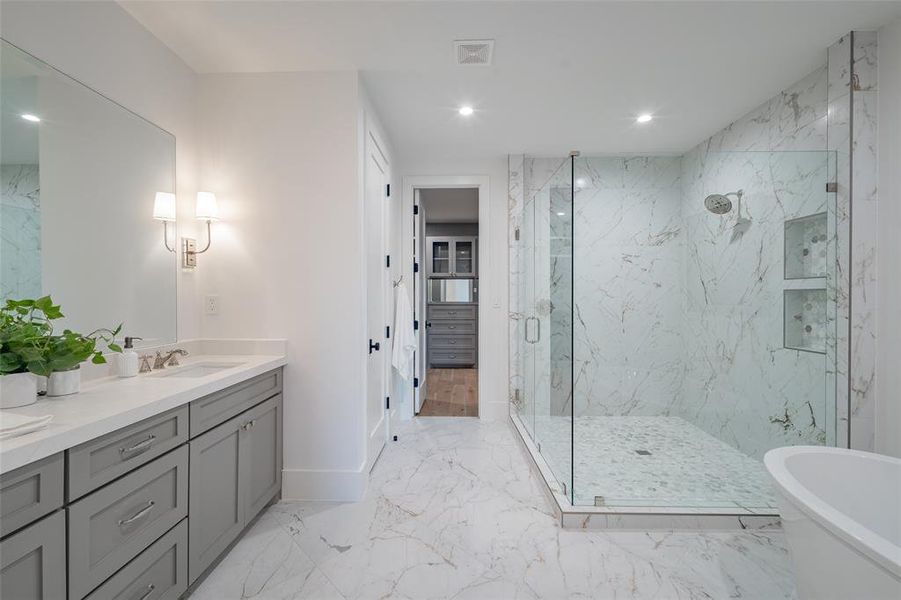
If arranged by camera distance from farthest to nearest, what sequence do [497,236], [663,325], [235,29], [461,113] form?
[497,236], [663,325], [461,113], [235,29]

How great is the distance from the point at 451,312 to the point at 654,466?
13.8ft

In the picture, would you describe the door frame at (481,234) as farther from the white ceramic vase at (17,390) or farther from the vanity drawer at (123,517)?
the white ceramic vase at (17,390)

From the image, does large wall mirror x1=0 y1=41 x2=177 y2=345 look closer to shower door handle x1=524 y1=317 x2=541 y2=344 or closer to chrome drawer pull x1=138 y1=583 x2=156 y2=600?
chrome drawer pull x1=138 y1=583 x2=156 y2=600

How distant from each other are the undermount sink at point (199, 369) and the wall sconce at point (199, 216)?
58 centimetres

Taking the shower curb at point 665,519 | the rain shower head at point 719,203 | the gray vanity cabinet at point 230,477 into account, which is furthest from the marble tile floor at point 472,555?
→ the rain shower head at point 719,203

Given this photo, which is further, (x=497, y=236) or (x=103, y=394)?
(x=497, y=236)

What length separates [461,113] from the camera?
9.13 ft

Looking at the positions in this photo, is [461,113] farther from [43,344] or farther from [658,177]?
[43,344]

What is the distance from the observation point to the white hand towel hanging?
3.34m

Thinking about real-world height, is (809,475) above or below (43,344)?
below

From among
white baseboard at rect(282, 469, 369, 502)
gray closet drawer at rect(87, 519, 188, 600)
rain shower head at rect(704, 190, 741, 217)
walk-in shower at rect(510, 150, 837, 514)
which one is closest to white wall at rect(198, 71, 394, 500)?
white baseboard at rect(282, 469, 369, 502)

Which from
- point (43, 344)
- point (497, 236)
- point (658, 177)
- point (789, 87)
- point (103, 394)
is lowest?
point (103, 394)

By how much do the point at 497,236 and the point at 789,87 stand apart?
7.47 ft

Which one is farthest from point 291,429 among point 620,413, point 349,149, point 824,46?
point 824,46
